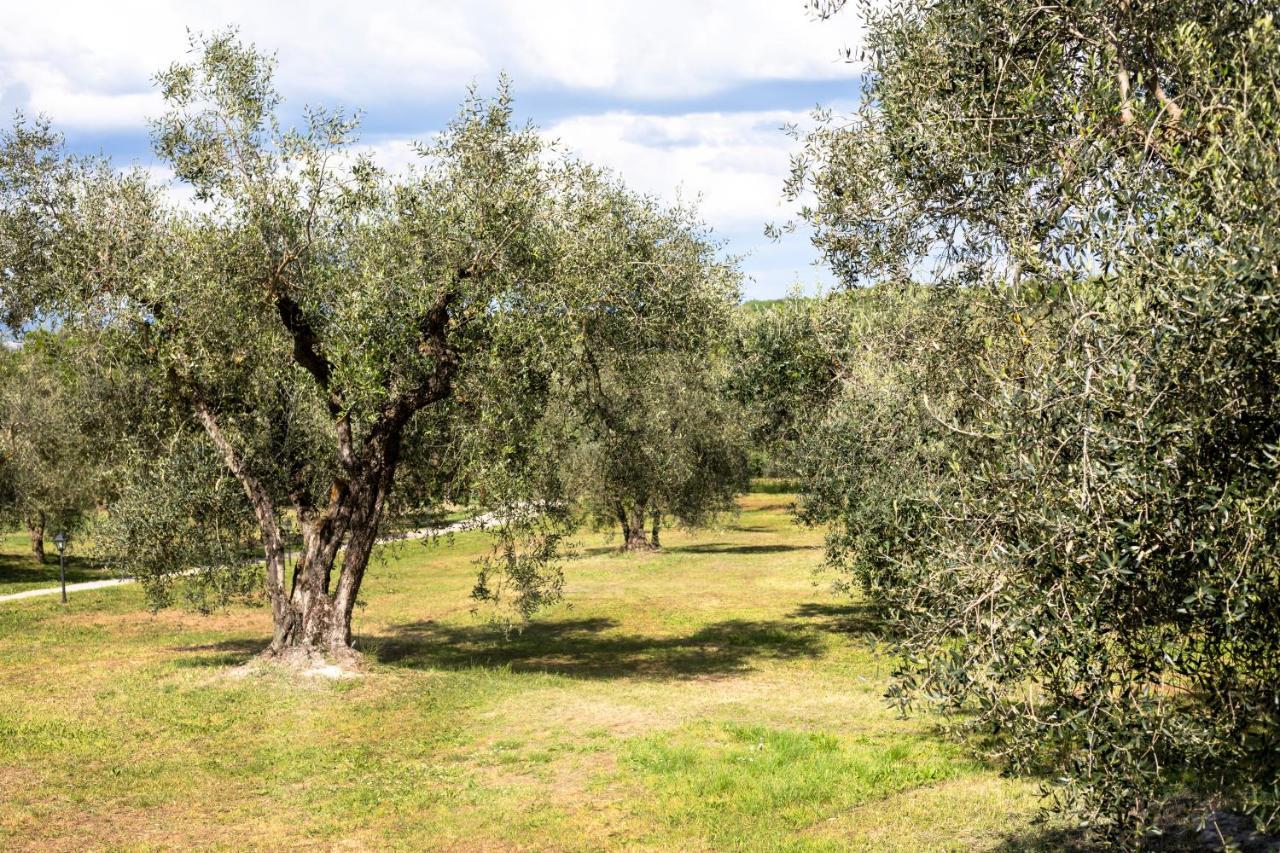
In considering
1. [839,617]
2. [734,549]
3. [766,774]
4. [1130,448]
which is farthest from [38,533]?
[1130,448]

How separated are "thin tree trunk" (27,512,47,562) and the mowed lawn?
937 inches

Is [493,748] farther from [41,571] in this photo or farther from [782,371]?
[41,571]

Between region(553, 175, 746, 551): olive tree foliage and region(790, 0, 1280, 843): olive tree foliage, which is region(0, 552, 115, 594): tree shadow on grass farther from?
region(790, 0, 1280, 843): olive tree foliage

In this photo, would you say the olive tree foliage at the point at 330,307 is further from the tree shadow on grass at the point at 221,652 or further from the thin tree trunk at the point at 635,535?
the thin tree trunk at the point at 635,535

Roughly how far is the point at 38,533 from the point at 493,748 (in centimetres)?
4931

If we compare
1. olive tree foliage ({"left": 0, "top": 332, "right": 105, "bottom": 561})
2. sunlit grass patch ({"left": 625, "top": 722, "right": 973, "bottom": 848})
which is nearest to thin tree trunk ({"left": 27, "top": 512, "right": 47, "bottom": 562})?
olive tree foliage ({"left": 0, "top": 332, "right": 105, "bottom": 561})

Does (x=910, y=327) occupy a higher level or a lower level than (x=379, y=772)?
higher

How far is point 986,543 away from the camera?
8922mm

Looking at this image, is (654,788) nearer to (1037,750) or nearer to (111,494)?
(1037,750)

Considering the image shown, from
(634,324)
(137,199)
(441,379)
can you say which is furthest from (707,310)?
(137,199)

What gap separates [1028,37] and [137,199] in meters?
19.2

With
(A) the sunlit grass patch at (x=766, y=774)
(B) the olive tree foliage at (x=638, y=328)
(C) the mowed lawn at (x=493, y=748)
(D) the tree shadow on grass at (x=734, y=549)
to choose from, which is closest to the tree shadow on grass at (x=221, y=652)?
(C) the mowed lawn at (x=493, y=748)

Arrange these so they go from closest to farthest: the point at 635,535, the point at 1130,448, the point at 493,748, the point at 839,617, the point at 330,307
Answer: the point at 1130,448, the point at 493,748, the point at 330,307, the point at 839,617, the point at 635,535

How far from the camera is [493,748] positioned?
62.0 feet
